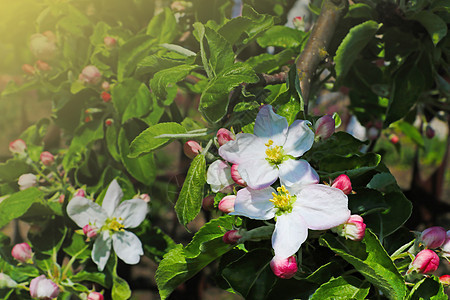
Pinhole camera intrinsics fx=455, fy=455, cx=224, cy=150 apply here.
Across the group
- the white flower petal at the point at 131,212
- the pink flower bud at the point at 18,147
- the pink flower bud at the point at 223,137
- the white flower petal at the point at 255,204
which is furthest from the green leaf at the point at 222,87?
the pink flower bud at the point at 18,147

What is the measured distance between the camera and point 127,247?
930 millimetres

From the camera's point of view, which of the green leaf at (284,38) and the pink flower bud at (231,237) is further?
the green leaf at (284,38)

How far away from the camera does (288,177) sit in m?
0.58

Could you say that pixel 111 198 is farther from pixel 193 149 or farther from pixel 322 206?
pixel 322 206

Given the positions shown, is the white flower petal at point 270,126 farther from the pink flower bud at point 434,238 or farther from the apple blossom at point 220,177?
the pink flower bud at point 434,238

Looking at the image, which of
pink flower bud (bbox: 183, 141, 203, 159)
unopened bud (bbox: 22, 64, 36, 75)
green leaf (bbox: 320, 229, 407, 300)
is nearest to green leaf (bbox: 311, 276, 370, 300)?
green leaf (bbox: 320, 229, 407, 300)

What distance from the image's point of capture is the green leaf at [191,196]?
61 centimetres

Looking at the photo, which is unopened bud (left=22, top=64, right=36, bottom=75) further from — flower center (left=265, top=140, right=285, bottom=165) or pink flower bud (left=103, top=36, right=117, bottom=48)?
flower center (left=265, top=140, right=285, bottom=165)

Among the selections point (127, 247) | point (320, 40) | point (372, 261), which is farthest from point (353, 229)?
point (127, 247)

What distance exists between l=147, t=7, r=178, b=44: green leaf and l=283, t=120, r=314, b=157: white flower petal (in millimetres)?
537

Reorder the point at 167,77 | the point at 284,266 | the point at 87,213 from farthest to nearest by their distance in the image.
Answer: the point at 87,213, the point at 167,77, the point at 284,266

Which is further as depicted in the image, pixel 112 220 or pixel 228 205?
pixel 112 220

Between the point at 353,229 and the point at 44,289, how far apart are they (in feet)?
2.02

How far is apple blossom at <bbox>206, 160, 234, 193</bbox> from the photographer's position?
0.63 m
